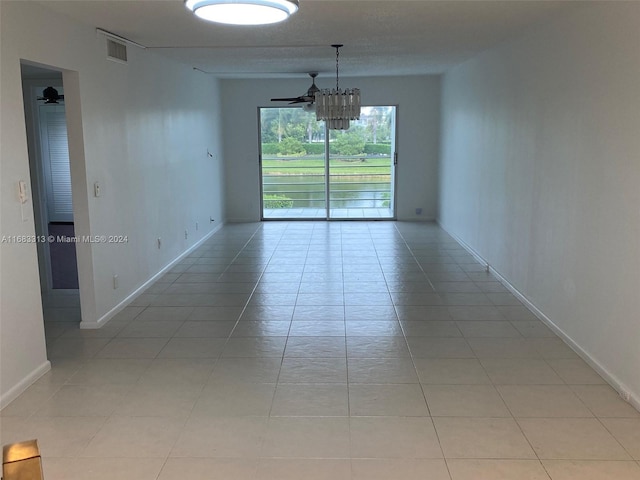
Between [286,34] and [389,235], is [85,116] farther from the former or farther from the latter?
[389,235]

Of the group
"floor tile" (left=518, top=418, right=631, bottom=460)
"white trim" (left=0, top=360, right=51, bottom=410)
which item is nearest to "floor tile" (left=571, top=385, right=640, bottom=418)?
"floor tile" (left=518, top=418, right=631, bottom=460)

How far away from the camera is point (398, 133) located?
29.8 ft

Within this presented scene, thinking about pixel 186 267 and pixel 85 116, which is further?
pixel 186 267

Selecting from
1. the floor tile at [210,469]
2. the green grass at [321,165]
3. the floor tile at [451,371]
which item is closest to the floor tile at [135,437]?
the floor tile at [210,469]

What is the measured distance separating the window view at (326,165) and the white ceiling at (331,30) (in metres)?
2.46

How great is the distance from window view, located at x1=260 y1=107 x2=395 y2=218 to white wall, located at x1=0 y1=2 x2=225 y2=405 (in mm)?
2031

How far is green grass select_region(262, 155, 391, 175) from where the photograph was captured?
9484 mm

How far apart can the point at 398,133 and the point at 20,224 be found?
6838 mm

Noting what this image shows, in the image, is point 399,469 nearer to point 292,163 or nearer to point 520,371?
point 520,371

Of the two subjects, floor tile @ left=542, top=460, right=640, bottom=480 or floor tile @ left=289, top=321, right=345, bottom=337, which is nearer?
floor tile @ left=542, top=460, right=640, bottom=480

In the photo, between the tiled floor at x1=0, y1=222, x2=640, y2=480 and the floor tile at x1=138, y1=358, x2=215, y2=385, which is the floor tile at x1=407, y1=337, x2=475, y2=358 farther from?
the floor tile at x1=138, y1=358, x2=215, y2=385

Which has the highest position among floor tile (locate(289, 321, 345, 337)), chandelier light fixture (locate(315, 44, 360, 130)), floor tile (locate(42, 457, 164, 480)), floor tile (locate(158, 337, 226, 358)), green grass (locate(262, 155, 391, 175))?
chandelier light fixture (locate(315, 44, 360, 130))

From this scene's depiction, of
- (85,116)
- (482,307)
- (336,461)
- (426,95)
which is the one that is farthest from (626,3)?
(426,95)

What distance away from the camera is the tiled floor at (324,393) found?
8.05 ft
